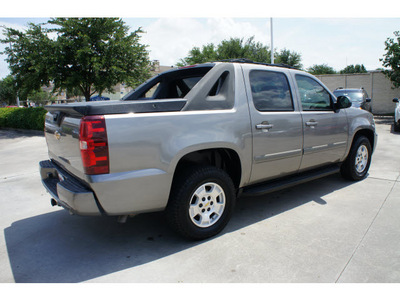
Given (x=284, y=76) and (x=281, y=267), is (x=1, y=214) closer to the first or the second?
(x=281, y=267)

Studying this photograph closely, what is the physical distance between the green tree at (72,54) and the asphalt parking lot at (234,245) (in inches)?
400

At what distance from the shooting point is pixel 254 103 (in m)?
3.42

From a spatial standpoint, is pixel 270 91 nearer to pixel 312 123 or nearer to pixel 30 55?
pixel 312 123

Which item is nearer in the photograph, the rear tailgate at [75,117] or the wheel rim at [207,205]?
the rear tailgate at [75,117]

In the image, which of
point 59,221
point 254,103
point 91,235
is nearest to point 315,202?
point 254,103

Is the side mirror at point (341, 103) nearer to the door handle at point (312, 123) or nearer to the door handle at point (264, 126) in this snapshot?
Result: the door handle at point (312, 123)

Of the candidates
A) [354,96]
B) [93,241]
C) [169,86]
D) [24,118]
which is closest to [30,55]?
[24,118]

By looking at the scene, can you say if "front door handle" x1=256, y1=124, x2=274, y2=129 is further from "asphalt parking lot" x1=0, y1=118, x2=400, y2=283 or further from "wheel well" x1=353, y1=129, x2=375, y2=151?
"wheel well" x1=353, y1=129, x2=375, y2=151

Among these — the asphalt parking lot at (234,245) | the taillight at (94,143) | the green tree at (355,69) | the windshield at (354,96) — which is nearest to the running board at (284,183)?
the asphalt parking lot at (234,245)

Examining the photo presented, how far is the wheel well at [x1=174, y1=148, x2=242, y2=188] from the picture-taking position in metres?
3.26

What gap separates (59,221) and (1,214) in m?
0.97

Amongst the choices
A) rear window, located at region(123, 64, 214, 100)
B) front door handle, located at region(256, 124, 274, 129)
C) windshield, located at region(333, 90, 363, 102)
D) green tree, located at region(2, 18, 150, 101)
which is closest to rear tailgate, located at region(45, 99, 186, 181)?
front door handle, located at region(256, 124, 274, 129)

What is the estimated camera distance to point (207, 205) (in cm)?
307

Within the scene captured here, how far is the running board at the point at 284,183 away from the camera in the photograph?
11.5 ft
